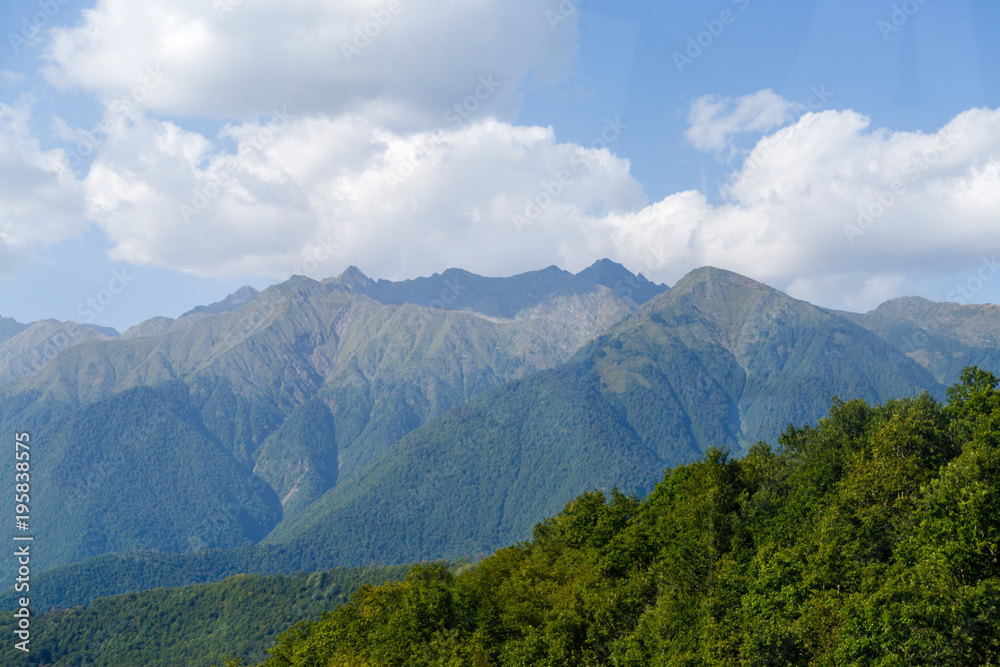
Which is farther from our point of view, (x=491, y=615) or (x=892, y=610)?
(x=491, y=615)

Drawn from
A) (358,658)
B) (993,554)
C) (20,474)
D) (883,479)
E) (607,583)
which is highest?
(20,474)

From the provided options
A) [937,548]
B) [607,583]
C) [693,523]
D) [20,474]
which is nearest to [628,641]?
[607,583]

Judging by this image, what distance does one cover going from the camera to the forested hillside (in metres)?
50.1

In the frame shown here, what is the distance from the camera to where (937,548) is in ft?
173

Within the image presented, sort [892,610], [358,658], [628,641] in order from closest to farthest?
[892,610]
[628,641]
[358,658]

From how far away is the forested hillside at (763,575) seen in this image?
164 feet

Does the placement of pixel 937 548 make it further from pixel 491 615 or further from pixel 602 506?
pixel 602 506

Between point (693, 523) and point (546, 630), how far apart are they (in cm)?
2088

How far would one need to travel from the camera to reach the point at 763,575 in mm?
61312

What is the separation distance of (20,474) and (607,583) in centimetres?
8370

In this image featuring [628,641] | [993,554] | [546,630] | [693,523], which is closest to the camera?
[993,554]

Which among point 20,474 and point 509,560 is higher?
point 20,474

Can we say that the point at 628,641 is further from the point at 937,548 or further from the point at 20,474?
the point at 20,474

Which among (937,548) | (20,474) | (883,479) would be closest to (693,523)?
(883,479)
